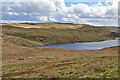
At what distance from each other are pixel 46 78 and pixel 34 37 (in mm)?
97709

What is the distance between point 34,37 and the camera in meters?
113

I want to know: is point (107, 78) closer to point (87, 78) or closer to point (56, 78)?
point (87, 78)

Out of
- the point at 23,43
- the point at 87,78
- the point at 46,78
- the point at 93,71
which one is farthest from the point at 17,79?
the point at 23,43

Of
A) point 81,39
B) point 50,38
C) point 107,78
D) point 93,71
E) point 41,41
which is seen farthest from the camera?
point 81,39

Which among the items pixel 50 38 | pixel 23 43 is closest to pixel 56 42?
pixel 50 38

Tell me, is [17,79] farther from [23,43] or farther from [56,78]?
[23,43]

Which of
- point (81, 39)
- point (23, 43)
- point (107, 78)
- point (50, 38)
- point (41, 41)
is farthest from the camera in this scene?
point (81, 39)

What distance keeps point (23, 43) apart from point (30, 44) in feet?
17.1

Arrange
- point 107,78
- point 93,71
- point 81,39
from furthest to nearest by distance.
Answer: point 81,39 → point 93,71 → point 107,78

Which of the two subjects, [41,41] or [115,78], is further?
[41,41]

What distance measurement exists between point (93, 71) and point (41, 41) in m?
89.2

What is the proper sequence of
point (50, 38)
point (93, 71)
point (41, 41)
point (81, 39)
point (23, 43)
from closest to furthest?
point (93, 71) → point (23, 43) → point (41, 41) → point (50, 38) → point (81, 39)

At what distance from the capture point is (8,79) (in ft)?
60.5

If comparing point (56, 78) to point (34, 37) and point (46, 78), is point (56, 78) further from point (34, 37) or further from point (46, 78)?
point (34, 37)
